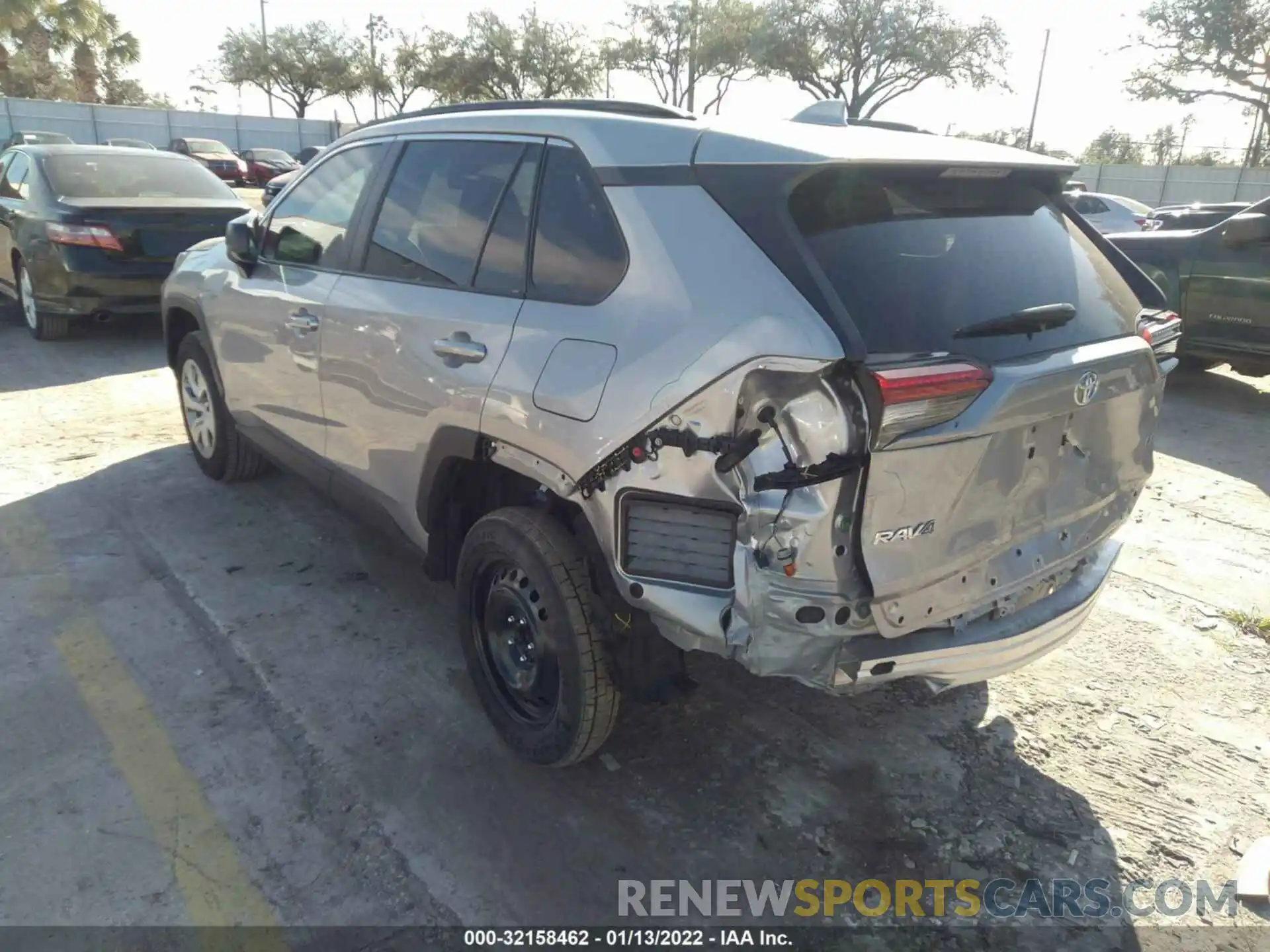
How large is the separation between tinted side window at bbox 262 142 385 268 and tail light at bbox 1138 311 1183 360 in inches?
115

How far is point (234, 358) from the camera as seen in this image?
4.50 m

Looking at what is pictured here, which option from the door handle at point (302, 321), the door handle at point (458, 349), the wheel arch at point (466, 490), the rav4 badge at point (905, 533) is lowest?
the wheel arch at point (466, 490)

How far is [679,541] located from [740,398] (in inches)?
16.8

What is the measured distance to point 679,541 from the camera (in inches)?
92.7

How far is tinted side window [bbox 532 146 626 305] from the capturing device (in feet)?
8.50

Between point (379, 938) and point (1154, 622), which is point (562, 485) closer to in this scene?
point (379, 938)

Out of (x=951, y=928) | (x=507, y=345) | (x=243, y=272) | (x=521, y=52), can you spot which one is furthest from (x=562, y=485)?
(x=521, y=52)

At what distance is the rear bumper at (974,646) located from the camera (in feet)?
7.59

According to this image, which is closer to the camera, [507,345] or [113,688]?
[507,345]

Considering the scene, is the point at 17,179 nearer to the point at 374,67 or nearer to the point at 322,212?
the point at 322,212

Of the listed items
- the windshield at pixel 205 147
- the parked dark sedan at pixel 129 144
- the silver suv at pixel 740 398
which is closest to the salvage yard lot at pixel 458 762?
the silver suv at pixel 740 398

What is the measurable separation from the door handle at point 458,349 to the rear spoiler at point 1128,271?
82.2 inches

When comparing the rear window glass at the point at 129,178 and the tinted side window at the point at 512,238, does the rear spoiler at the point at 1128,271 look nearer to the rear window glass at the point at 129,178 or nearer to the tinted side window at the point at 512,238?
the tinted side window at the point at 512,238

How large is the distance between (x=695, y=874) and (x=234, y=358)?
11.1 ft
